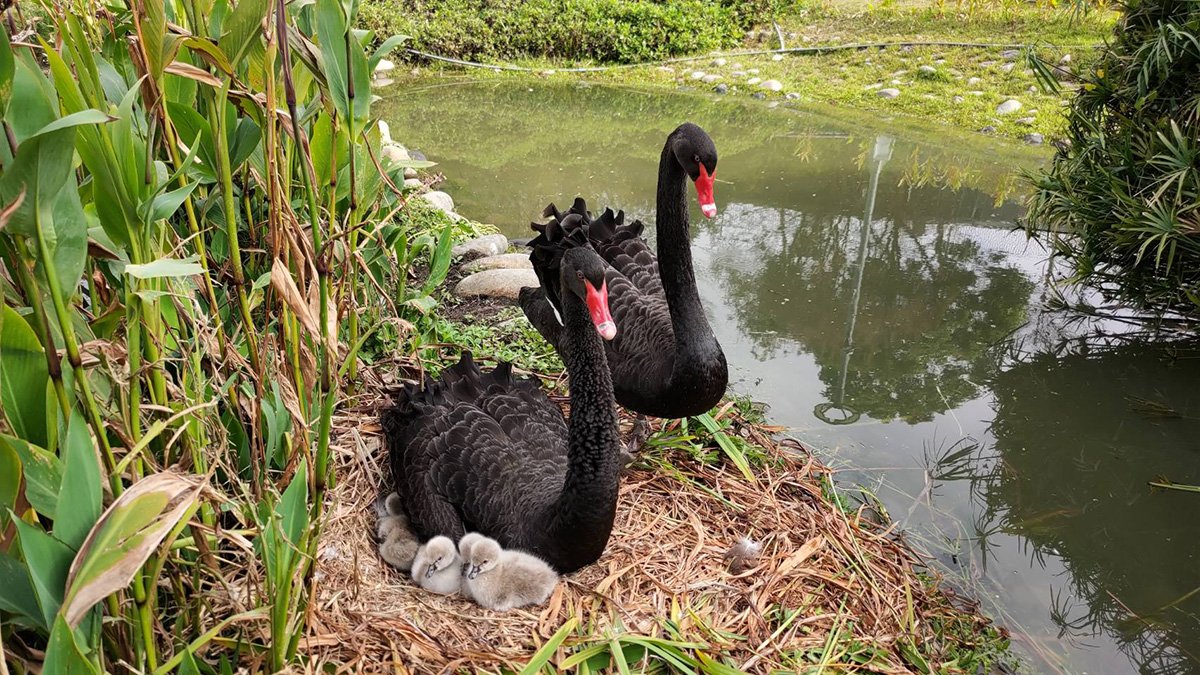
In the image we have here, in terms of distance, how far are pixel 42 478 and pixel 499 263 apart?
2919 millimetres

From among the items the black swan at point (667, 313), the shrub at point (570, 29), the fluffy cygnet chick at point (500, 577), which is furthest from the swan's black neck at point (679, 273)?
the shrub at point (570, 29)

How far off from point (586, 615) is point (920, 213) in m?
3.81

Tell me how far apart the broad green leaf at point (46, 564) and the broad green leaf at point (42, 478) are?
0.20 ft

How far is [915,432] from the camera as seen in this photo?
309 cm

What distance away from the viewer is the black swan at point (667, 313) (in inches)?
92.1

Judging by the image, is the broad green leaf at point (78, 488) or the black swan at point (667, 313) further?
the black swan at point (667, 313)

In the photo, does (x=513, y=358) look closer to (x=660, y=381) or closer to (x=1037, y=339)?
(x=660, y=381)

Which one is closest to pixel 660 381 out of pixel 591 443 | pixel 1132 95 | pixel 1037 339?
pixel 591 443

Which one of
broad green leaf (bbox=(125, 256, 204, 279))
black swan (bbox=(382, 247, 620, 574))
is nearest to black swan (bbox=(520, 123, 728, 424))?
black swan (bbox=(382, 247, 620, 574))

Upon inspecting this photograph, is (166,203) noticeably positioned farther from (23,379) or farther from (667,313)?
(667,313)

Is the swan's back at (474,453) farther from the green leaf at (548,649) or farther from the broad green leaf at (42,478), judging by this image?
the broad green leaf at (42,478)

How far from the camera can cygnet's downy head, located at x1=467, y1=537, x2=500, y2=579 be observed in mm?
1961

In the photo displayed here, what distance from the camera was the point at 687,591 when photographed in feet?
6.82

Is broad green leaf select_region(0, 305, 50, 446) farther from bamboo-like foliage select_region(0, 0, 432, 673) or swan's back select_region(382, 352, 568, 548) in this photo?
swan's back select_region(382, 352, 568, 548)
